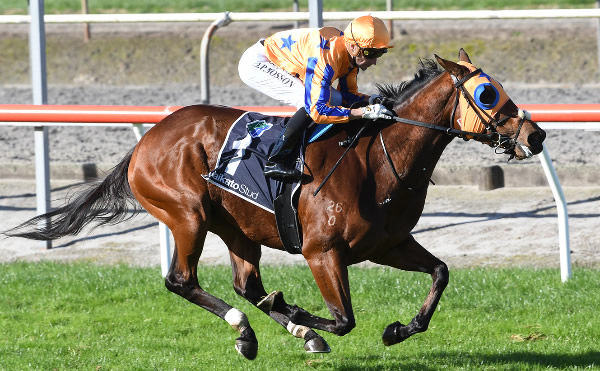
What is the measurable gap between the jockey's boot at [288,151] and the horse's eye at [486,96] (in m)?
0.86

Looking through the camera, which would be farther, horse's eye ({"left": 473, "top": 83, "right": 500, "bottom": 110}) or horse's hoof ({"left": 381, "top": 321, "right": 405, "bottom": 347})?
horse's hoof ({"left": 381, "top": 321, "right": 405, "bottom": 347})

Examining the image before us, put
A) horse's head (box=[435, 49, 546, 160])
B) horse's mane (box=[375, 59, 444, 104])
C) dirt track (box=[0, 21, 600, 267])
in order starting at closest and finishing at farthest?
1. horse's head (box=[435, 49, 546, 160])
2. horse's mane (box=[375, 59, 444, 104])
3. dirt track (box=[0, 21, 600, 267])

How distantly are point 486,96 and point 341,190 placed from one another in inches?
31.9

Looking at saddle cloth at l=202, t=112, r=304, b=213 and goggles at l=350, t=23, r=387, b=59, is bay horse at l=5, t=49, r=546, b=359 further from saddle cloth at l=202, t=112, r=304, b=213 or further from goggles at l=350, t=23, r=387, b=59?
goggles at l=350, t=23, r=387, b=59

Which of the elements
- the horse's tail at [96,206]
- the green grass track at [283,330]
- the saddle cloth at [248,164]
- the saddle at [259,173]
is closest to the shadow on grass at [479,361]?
the green grass track at [283,330]

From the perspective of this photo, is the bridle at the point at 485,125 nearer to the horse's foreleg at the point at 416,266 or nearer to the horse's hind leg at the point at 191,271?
the horse's foreleg at the point at 416,266

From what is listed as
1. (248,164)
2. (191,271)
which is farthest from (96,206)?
(248,164)

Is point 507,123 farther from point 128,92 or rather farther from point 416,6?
point 416,6

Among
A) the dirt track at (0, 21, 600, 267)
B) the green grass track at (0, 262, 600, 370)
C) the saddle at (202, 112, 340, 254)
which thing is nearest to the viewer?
the saddle at (202, 112, 340, 254)

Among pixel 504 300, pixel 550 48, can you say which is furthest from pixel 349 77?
pixel 550 48

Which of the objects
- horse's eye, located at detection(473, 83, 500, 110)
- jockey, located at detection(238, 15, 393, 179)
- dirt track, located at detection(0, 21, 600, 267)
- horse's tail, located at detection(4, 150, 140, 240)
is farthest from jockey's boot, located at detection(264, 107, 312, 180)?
dirt track, located at detection(0, 21, 600, 267)

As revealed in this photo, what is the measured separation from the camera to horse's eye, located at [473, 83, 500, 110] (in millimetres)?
4734

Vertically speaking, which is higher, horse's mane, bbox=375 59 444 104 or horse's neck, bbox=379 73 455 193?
horse's mane, bbox=375 59 444 104

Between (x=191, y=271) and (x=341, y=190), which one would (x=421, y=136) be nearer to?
(x=341, y=190)
